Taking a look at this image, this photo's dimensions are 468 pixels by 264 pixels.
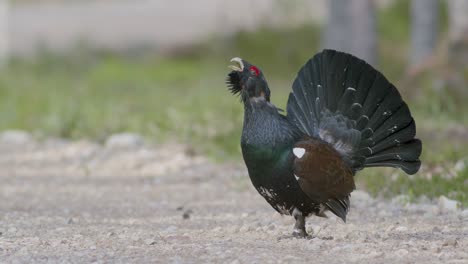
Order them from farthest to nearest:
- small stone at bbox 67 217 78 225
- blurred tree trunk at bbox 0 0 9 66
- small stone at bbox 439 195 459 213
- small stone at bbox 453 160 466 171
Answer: blurred tree trunk at bbox 0 0 9 66 < small stone at bbox 453 160 466 171 < small stone at bbox 439 195 459 213 < small stone at bbox 67 217 78 225

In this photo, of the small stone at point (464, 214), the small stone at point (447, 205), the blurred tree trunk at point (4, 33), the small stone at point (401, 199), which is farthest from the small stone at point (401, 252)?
the blurred tree trunk at point (4, 33)

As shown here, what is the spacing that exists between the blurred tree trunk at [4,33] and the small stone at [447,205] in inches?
429

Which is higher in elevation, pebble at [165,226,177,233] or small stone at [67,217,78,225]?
small stone at [67,217,78,225]

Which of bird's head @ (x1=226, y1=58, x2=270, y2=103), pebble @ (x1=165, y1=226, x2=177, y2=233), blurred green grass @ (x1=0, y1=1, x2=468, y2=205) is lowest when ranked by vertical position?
pebble @ (x1=165, y1=226, x2=177, y2=233)

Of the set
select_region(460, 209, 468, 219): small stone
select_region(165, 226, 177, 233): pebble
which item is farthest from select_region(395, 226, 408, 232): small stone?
select_region(165, 226, 177, 233): pebble

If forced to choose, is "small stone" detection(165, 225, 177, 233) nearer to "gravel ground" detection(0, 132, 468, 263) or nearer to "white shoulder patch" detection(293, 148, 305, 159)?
"gravel ground" detection(0, 132, 468, 263)

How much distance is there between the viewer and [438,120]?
10461 mm

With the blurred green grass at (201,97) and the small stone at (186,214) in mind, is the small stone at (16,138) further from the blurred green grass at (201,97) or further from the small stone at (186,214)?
the small stone at (186,214)

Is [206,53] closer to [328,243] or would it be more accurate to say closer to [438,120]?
[438,120]

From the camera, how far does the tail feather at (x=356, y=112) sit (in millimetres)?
6242

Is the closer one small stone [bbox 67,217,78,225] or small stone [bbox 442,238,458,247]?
small stone [bbox 442,238,458,247]

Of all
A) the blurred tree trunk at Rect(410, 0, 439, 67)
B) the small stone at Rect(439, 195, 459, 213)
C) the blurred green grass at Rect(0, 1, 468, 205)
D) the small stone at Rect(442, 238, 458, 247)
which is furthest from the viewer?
the blurred tree trunk at Rect(410, 0, 439, 67)

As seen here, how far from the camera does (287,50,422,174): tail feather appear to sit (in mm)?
6242

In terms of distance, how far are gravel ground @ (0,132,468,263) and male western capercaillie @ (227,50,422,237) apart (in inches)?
12.2
